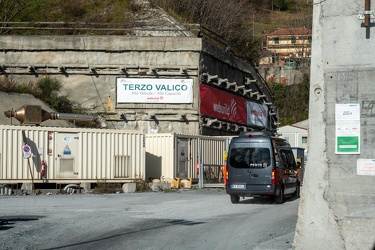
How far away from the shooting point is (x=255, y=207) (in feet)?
66.1

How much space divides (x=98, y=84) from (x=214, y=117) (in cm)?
613

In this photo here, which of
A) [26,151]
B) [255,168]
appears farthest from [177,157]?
[255,168]

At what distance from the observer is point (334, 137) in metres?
9.59

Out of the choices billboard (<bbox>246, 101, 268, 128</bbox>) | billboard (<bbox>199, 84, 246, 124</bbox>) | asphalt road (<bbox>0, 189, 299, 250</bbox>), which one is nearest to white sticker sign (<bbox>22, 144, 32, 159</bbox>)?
asphalt road (<bbox>0, 189, 299, 250</bbox>)

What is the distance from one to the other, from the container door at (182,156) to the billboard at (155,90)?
4898mm

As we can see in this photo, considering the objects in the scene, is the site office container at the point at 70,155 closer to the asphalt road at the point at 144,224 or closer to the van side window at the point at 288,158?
the asphalt road at the point at 144,224

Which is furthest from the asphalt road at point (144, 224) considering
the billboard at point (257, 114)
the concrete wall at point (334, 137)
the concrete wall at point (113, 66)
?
the billboard at point (257, 114)

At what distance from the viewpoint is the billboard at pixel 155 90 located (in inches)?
1350

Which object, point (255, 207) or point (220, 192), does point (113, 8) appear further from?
point (255, 207)

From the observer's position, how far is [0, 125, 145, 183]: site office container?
25.1 m

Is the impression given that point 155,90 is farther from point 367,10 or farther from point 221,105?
point 367,10

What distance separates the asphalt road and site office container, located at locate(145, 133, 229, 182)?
7254 millimetres

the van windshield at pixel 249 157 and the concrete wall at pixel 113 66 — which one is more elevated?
the concrete wall at pixel 113 66

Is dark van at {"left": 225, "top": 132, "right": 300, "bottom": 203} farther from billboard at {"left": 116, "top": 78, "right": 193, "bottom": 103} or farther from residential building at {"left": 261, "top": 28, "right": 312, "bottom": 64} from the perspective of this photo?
residential building at {"left": 261, "top": 28, "right": 312, "bottom": 64}
